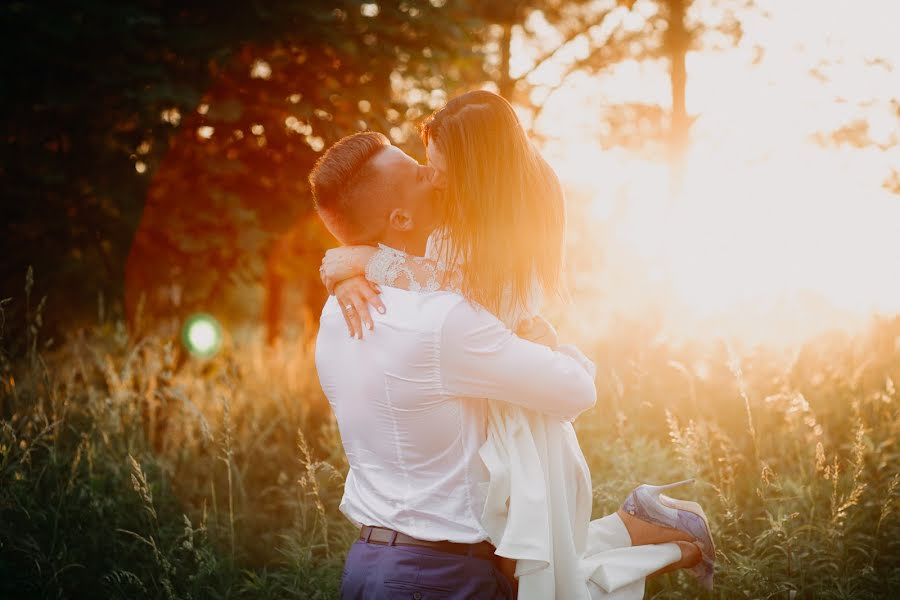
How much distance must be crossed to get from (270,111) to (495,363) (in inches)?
187

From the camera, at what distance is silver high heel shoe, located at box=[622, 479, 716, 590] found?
248 centimetres

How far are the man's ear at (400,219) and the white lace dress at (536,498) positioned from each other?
0.26 ft

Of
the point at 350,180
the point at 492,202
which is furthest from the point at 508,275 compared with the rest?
the point at 350,180

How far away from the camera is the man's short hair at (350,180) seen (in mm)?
2199

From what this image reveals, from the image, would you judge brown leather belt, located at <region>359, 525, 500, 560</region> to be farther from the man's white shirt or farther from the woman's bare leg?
the woman's bare leg

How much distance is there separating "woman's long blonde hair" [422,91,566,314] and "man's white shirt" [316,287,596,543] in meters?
0.15

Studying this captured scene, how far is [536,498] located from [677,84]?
816 centimetres

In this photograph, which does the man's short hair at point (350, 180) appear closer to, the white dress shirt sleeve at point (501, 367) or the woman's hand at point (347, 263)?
the woman's hand at point (347, 263)

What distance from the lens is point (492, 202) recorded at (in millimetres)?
2098

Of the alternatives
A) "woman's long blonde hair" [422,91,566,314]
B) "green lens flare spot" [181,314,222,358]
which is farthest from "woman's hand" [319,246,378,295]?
"green lens flare spot" [181,314,222,358]

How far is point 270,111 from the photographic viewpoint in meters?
6.06

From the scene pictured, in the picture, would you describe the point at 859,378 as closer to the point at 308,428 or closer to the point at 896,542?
the point at 896,542

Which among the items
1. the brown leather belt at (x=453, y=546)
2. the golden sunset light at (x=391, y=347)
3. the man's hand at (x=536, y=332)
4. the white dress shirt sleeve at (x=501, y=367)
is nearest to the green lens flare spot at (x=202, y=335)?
the golden sunset light at (x=391, y=347)

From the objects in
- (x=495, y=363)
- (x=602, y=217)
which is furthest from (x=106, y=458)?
(x=602, y=217)
